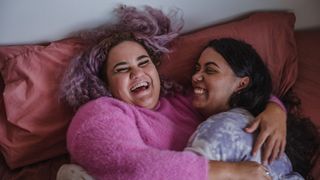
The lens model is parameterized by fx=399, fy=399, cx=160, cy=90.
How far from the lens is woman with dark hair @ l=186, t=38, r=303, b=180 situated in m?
1.13

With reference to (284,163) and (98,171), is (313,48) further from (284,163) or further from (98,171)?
(98,171)

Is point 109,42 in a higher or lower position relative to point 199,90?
higher

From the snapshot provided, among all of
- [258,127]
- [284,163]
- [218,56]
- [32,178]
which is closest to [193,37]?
[218,56]

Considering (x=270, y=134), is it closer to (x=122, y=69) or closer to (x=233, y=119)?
(x=233, y=119)

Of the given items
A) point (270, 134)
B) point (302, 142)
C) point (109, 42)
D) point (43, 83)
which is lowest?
point (302, 142)

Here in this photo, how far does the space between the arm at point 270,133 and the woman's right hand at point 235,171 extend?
59 millimetres

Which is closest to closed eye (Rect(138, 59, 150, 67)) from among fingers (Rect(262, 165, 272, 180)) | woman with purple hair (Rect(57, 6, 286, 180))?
woman with purple hair (Rect(57, 6, 286, 180))

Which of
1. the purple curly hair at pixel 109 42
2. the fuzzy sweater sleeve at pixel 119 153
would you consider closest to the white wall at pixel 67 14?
the purple curly hair at pixel 109 42

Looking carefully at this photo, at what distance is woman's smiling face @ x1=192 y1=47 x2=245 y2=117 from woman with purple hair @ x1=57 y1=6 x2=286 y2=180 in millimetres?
80

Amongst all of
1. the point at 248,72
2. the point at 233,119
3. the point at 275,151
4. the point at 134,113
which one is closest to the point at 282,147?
the point at 275,151

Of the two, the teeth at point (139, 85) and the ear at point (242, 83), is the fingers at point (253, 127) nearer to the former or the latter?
the ear at point (242, 83)

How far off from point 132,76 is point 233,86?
12.5 inches

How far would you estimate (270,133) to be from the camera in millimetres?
1119

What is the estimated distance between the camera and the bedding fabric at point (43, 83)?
1.25 meters
